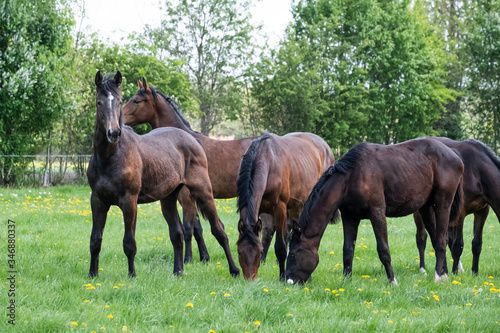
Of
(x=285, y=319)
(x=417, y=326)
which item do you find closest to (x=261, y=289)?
(x=285, y=319)

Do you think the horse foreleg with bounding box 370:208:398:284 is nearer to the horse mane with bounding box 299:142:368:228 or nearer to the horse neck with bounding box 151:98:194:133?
the horse mane with bounding box 299:142:368:228

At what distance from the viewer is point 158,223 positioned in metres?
11.1

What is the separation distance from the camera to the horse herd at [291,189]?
5.90 m

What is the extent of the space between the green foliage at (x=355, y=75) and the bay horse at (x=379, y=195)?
1948 cm

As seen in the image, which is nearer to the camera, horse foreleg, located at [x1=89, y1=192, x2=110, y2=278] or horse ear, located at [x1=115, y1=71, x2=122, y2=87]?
horse ear, located at [x1=115, y1=71, x2=122, y2=87]

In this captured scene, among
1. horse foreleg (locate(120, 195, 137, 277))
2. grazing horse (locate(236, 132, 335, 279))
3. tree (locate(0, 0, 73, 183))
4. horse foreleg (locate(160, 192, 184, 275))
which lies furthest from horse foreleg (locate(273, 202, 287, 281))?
tree (locate(0, 0, 73, 183))

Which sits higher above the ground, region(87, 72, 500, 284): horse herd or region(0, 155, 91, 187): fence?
region(87, 72, 500, 284): horse herd

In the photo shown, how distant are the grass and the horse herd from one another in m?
0.38

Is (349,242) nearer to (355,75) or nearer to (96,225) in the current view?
(96,225)

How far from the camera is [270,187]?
22.2 ft

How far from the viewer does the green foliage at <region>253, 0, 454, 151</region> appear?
27297 mm

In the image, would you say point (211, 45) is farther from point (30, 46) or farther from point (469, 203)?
point (469, 203)

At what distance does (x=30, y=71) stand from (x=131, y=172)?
42.1 feet

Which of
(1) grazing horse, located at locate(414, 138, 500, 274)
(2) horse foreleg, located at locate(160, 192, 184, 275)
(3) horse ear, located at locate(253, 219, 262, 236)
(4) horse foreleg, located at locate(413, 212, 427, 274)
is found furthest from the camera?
(4) horse foreleg, located at locate(413, 212, 427, 274)
